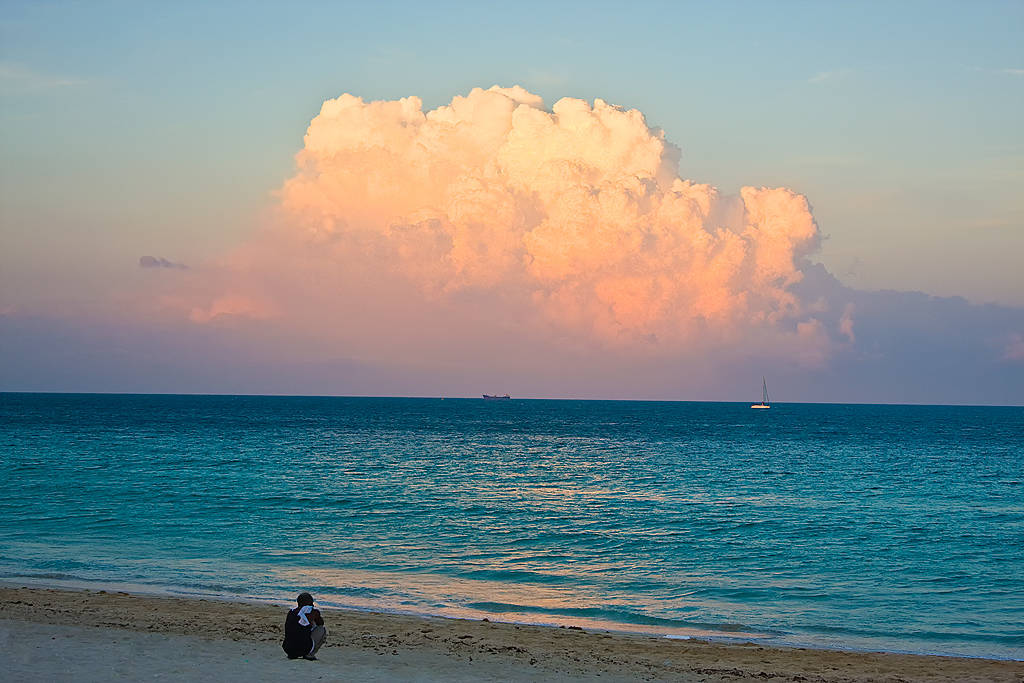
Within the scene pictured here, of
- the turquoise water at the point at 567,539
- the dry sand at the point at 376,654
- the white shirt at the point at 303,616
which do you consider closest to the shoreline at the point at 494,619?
the turquoise water at the point at 567,539

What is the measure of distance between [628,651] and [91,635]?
11452 mm

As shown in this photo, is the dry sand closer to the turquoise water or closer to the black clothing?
the black clothing

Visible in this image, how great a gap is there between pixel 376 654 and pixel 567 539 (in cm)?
1719

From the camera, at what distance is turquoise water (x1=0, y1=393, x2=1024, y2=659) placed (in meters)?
23.5

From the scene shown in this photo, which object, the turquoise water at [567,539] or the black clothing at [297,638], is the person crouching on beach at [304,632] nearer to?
the black clothing at [297,638]

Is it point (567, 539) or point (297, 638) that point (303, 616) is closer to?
point (297, 638)

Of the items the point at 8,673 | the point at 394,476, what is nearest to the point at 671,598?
the point at 8,673

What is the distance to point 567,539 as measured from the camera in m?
33.7

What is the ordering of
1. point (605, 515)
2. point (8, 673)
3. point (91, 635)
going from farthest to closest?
point (605, 515) < point (91, 635) < point (8, 673)

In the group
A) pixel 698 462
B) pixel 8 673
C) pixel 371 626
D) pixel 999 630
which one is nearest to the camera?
pixel 8 673

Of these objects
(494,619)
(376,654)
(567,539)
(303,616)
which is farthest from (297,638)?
(567,539)

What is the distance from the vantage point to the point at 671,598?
24703 mm

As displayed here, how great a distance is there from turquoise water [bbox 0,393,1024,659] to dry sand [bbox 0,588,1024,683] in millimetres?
2198

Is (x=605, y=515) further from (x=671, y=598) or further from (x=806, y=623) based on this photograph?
(x=806, y=623)
